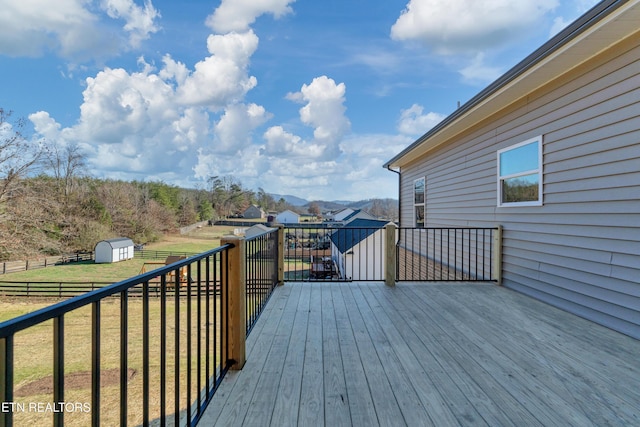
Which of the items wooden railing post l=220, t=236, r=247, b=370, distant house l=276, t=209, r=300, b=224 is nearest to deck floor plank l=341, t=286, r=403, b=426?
wooden railing post l=220, t=236, r=247, b=370

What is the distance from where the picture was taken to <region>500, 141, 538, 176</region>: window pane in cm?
381

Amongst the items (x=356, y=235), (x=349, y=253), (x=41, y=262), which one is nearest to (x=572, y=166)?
(x=349, y=253)

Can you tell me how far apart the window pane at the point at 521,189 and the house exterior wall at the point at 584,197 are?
0.47ft

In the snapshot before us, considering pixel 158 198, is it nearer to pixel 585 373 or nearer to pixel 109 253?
pixel 109 253

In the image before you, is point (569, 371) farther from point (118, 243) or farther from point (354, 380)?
point (118, 243)

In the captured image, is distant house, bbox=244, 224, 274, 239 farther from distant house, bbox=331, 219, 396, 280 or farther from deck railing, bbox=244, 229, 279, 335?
distant house, bbox=331, 219, 396, 280

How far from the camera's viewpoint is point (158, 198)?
27875mm

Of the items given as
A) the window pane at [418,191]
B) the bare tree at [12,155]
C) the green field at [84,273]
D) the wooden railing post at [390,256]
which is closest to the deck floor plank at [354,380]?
the wooden railing post at [390,256]

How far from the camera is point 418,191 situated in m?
8.01

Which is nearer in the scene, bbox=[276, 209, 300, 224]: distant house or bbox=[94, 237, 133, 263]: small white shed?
bbox=[94, 237, 133, 263]: small white shed

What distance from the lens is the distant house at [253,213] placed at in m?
38.2

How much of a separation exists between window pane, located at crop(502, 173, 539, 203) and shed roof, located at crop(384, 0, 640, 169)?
1077mm

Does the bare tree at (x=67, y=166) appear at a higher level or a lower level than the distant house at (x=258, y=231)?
higher

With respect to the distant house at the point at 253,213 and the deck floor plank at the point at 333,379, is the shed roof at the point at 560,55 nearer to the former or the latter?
the deck floor plank at the point at 333,379
